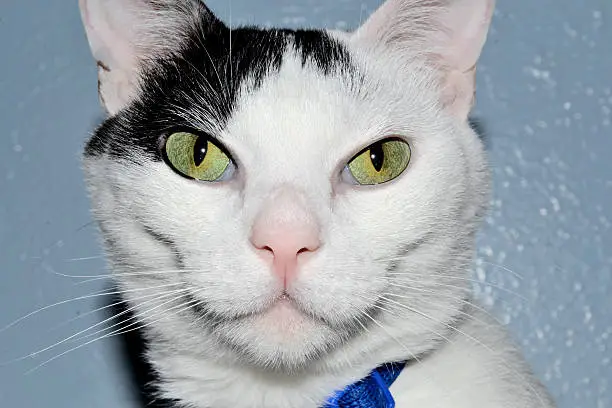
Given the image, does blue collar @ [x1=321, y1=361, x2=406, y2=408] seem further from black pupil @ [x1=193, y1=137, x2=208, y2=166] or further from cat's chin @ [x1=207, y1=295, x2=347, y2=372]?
black pupil @ [x1=193, y1=137, x2=208, y2=166]

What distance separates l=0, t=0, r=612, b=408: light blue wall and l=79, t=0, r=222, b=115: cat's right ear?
0.54 metres

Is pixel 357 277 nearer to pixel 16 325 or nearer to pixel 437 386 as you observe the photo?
pixel 437 386

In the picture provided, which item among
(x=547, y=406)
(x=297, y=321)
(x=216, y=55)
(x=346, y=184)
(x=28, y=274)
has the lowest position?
(x=547, y=406)

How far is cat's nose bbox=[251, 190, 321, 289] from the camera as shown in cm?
104

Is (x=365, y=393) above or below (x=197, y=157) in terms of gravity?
below

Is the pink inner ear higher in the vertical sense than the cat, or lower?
higher

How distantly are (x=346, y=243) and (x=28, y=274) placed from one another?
0.97 m

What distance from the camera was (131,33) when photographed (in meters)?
1.31

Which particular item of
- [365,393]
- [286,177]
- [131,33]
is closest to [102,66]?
[131,33]

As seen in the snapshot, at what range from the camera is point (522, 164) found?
1.88 meters

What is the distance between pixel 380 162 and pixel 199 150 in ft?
0.76

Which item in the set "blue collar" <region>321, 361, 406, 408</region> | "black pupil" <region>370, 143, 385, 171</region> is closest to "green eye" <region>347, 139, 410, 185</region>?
"black pupil" <region>370, 143, 385, 171</region>

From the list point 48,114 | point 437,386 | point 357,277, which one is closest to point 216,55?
point 357,277

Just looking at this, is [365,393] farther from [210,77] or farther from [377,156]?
[210,77]
